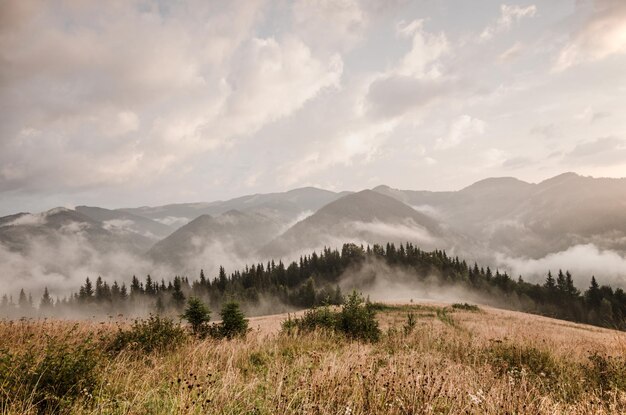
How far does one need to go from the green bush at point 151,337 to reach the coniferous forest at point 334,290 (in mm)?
92352

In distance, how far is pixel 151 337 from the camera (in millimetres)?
9148

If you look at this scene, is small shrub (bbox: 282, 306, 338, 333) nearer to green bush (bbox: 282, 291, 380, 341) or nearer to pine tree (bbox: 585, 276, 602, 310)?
green bush (bbox: 282, 291, 380, 341)

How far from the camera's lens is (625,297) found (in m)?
113

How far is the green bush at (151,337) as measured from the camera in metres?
8.74

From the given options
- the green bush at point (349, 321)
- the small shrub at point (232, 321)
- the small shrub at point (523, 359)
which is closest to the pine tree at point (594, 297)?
the green bush at point (349, 321)

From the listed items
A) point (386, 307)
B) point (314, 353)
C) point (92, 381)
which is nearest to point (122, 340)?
point (92, 381)

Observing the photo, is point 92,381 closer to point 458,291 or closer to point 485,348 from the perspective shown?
point 485,348

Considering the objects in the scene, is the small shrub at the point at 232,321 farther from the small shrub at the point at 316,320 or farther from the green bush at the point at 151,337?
the green bush at the point at 151,337

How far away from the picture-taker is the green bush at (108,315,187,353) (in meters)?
8.74

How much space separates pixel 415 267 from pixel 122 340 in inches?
5952

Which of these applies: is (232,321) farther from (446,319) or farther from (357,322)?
(446,319)

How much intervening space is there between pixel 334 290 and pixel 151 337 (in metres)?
107

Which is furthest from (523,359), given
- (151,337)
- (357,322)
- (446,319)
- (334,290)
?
(334,290)

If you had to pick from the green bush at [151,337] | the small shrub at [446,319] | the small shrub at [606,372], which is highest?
the green bush at [151,337]
